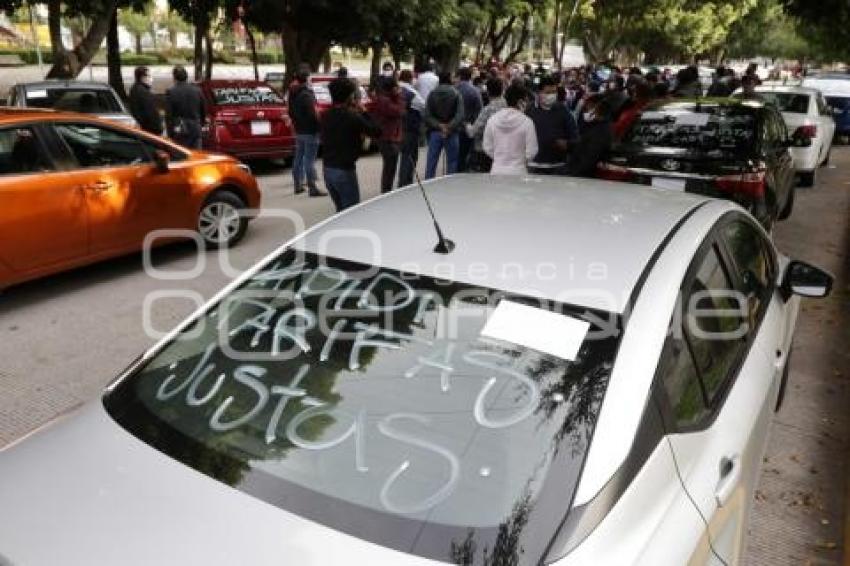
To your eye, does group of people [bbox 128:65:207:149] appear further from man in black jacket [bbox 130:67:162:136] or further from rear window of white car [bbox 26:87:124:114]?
rear window of white car [bbox 26:87:124:114]

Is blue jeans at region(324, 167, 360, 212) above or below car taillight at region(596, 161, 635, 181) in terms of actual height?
below

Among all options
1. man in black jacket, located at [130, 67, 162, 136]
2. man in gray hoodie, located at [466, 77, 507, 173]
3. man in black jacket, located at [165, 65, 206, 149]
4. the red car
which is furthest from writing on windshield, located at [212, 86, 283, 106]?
man in gray hoodie, located at [466, 77, 507, 173]

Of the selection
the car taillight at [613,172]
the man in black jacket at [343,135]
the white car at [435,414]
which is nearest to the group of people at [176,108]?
the man in black jacket at [343,135]

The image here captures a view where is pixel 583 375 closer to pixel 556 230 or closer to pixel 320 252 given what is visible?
pixel 556 230

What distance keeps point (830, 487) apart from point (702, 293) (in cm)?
189

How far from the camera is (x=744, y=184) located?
6.25 meters

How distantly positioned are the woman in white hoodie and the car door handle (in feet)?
15.9

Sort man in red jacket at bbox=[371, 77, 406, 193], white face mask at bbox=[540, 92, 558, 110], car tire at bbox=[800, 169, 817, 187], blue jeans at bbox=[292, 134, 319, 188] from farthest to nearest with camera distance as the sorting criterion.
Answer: car tire at bbox=[800, 169, 817, 187], blue jeans at bbox=[292, 134, 319, 188], man in red jacket at bbox=[371, 77, 406, 193], white face mask at bbox=[540, 92, 558, 110]

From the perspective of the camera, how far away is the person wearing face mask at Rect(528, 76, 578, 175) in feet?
24.4

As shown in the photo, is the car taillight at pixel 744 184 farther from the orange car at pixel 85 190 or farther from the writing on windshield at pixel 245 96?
the writing on windshield at pixel 245 96

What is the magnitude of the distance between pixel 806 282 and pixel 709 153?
3.60 m

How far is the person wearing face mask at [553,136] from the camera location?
7.44 meters

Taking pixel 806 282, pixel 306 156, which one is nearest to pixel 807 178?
pixel 306 156

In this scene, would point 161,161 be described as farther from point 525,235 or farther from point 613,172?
point 525,235
